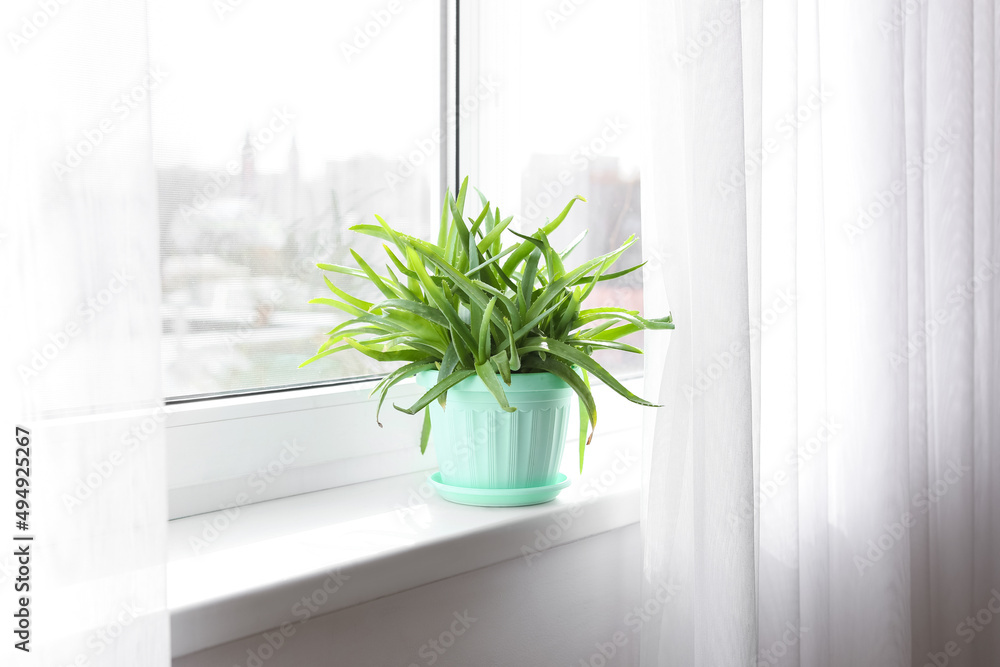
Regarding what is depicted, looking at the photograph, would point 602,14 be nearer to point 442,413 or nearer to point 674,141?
point 674,141

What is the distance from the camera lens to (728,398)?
0.79 meters

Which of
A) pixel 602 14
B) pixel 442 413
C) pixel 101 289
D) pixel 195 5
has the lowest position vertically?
pixel 442 413

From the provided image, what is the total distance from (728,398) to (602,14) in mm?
681

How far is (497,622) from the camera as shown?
2.61 feet

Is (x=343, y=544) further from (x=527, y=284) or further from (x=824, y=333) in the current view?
(x=824, y=333)

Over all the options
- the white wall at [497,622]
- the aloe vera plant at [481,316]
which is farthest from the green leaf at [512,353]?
the white wall at [497,622]

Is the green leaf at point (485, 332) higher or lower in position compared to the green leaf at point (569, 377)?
higher

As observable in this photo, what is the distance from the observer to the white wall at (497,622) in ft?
2.16

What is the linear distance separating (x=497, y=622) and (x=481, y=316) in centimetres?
32

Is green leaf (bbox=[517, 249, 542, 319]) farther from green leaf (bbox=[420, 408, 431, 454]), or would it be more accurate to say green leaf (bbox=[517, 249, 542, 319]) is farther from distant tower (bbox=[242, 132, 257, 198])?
distant tower (bbox=[242, 132, 257, 198])

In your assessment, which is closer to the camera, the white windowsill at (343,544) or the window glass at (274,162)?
the white windowsill at (343,544)

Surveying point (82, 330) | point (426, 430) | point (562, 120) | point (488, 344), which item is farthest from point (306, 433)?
point (562, 120)

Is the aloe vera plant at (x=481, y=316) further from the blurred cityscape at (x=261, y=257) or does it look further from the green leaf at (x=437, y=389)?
the blurred cityscape at (x=261, y=257)

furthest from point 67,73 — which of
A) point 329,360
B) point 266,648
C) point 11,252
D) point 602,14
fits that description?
point 602,14
